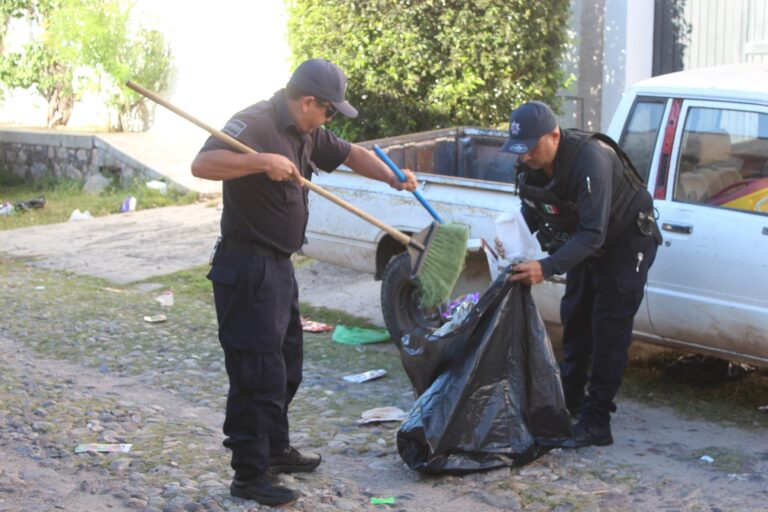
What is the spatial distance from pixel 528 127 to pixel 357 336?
121 inches

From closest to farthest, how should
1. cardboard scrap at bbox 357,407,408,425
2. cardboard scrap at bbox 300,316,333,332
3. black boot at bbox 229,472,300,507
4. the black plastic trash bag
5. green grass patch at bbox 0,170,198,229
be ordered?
black boot at bbox 229,472,300,507
the black plastic trash bag
cardboard scrap at bbox 357,407,408,425
cardboard scrap at bbox 300,316,333,332
green grass patch at bbox 0,170,198,229

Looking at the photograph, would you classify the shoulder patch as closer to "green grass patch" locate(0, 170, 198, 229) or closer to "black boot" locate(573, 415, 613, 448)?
"black boot" locate(573, 415, 613, 448)

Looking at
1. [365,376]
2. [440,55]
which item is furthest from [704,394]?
[440,55]

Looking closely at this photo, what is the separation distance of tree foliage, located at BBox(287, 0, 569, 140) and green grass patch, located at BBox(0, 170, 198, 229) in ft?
11.1

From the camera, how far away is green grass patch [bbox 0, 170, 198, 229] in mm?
12859

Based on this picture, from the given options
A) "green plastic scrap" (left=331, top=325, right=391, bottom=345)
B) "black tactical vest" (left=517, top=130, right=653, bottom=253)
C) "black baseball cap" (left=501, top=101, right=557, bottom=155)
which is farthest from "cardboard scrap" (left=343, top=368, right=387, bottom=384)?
"black baseball cap" (left=501, top=101, right=557, bottom=155)

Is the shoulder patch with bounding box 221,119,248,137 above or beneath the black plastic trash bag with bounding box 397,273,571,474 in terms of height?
above

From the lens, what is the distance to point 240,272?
14.2 ft

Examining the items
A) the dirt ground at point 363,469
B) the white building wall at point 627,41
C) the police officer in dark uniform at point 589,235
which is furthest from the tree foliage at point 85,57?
the police officer in dark uniform at point 589,235

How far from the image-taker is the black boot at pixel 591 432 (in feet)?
17.0

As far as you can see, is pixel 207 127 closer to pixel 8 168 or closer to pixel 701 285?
pixel 701 285

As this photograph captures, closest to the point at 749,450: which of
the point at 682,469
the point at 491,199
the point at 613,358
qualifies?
the point at 682,469

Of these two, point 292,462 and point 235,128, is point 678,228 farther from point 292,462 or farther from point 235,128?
point 235,128

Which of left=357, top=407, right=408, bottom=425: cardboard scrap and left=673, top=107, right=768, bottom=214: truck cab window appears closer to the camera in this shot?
left=673, top=107, right=768, bottom=214: truck cab window
